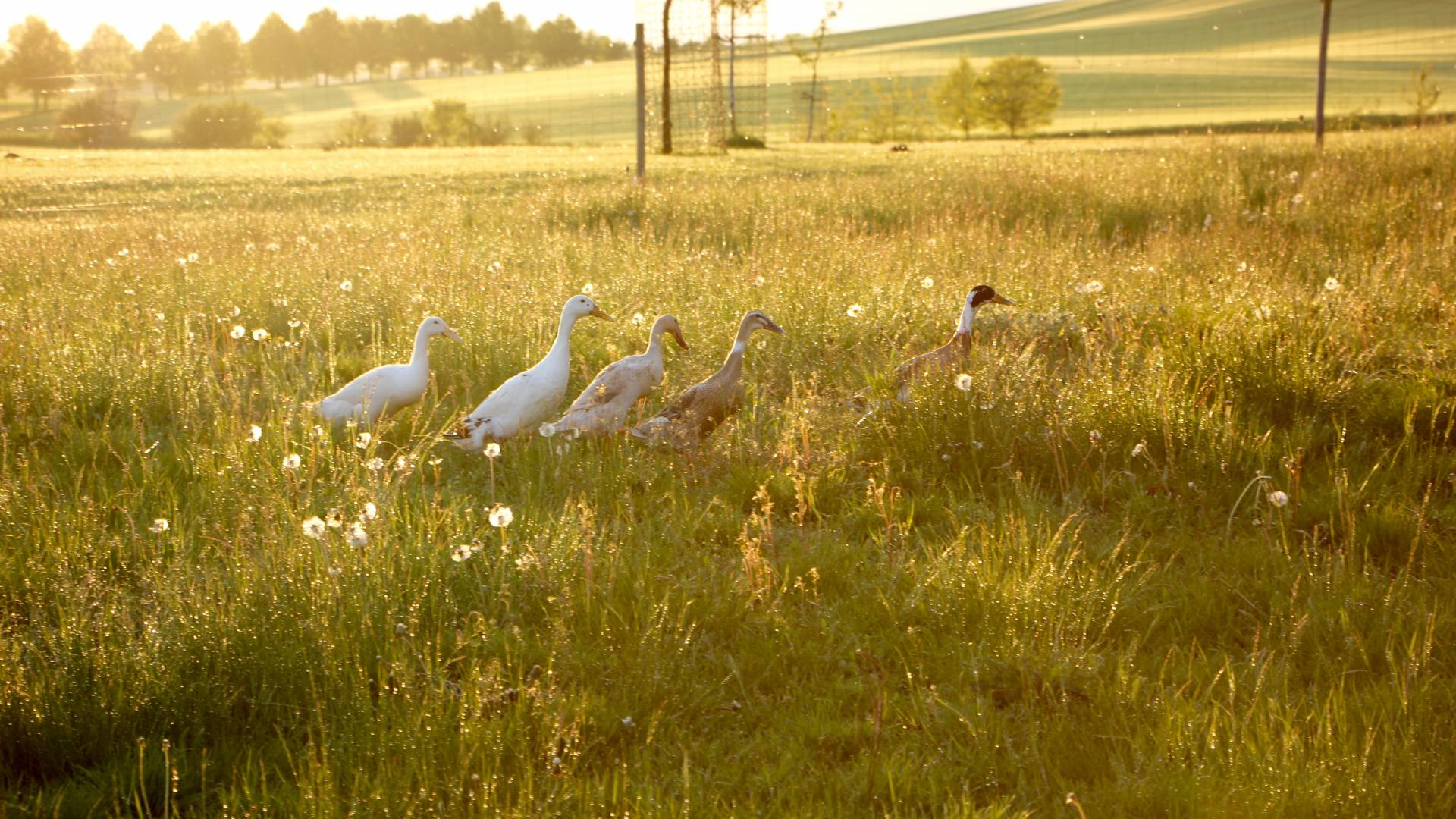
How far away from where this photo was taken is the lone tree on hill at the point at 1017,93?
2232 inches

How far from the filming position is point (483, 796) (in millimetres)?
2514

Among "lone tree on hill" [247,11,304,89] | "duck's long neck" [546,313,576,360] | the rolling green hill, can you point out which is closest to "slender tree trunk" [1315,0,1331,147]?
"duck's long neck" [546,313,576,360]

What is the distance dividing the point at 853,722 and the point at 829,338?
13.2 feet

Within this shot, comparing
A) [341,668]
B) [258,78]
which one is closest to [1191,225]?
[341,668]

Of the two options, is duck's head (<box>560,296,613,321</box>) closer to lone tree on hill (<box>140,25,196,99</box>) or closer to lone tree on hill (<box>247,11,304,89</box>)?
lone tree on hill (<box>140,25,196,99</box>)

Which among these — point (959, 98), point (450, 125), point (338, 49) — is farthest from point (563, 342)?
point (338, 49)

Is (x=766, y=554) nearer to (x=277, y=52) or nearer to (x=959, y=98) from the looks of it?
(x=959, y=98)

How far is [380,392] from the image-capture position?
5.48 metres

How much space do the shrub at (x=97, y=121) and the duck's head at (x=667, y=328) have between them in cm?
5708

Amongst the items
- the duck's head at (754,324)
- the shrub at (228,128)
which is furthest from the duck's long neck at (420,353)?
the shrub at (228,128)

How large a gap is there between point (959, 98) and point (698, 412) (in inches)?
2285

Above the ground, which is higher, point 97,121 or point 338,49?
point 338,49

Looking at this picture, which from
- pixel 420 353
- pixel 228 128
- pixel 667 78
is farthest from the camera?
pixel 228 128

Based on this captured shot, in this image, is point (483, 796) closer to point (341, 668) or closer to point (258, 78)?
point (341, 668)
